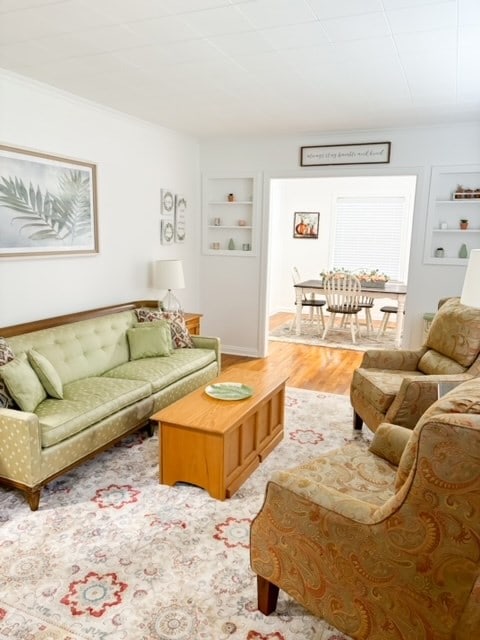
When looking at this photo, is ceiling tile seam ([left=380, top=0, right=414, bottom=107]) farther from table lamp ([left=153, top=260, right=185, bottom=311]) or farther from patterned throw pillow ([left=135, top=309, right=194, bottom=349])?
patterned throw pillow ([left=135, top=309, right=194, bottom=349])

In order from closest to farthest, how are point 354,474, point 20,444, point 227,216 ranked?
point 354,474 < point 20,444 < point 227,216

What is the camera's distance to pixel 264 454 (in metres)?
3.17

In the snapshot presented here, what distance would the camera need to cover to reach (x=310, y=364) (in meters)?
5.61

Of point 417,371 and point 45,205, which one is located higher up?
point 45,205

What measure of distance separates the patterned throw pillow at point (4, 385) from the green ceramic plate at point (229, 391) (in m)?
1.18

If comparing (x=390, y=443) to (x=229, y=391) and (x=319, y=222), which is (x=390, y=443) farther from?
(x=319, y=222)

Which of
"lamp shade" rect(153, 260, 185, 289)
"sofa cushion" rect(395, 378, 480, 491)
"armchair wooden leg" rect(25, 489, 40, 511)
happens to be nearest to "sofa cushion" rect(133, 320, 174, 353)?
"lamp shade" rect(153, 260, 185, 289)

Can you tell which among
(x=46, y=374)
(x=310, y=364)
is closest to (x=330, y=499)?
(x=46, y=374)

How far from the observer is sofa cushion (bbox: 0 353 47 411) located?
2.66 metres

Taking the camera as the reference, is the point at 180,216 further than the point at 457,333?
Yes

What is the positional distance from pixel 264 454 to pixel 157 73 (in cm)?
270

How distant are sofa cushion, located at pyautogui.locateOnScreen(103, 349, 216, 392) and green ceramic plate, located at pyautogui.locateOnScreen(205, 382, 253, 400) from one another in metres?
0.47

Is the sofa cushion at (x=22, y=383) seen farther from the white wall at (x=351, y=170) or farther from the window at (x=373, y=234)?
the window at (x=373, y=234)

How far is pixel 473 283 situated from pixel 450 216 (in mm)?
2960
